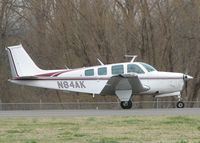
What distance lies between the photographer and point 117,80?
2928 centimetres

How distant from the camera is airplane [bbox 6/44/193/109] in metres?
29.4

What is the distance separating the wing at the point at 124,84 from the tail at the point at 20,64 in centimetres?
383

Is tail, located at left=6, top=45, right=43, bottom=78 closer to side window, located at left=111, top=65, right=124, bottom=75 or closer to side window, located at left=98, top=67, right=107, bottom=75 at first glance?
side window, located at left=98, top=67, right=107, bottom=75

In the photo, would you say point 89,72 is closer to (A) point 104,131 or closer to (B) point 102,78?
(B) point 102,78

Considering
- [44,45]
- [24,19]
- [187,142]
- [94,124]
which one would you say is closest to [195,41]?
[44,45]

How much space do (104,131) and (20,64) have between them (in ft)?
55.3

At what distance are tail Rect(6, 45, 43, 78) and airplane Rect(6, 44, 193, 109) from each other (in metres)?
0.05

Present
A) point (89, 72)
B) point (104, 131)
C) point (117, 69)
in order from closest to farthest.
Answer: point (104, 131) < point (117, 69) < point (89, 72)

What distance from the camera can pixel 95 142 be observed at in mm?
12688

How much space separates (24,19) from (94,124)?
29316mm

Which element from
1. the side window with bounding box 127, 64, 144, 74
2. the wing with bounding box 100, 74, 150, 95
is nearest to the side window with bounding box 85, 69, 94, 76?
the wing with bounding box 100, 74, 150, 95

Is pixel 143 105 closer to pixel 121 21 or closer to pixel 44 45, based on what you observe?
pixel 121 21

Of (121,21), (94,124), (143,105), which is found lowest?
(143,105)

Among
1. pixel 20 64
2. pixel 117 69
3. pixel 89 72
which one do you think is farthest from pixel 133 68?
pixel 20 64
